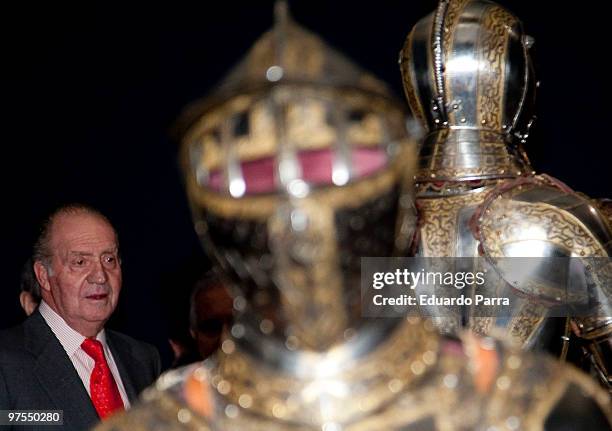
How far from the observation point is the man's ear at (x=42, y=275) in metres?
3.08

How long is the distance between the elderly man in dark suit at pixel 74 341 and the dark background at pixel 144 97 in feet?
3.18

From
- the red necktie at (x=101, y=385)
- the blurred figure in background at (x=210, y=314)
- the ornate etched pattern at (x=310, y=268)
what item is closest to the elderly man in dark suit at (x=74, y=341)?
the red necktie at (x=101, y=385)

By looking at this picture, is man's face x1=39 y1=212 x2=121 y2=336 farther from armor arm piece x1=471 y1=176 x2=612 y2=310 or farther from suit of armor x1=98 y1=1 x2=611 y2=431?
suit of armor x1=98 y1=1 x2=611 y2=431

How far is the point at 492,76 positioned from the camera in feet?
9.48

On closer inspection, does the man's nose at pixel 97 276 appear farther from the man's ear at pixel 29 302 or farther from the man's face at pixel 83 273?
the man's ear at pixel 29 302

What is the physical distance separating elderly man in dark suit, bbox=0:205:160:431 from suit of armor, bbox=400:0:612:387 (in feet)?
2.44

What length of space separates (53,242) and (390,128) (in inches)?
63.0

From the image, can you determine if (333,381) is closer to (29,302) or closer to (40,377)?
(40,377)

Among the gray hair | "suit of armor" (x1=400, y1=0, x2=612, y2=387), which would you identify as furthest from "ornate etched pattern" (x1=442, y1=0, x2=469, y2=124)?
the gray hair

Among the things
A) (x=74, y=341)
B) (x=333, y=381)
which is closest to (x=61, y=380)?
(x=74, y=341)

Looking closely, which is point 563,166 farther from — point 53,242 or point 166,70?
point 53,242

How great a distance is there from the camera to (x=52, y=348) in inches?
114

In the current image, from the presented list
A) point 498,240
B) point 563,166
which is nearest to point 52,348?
point 498,240

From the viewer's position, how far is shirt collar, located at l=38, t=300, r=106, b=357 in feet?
9.71
